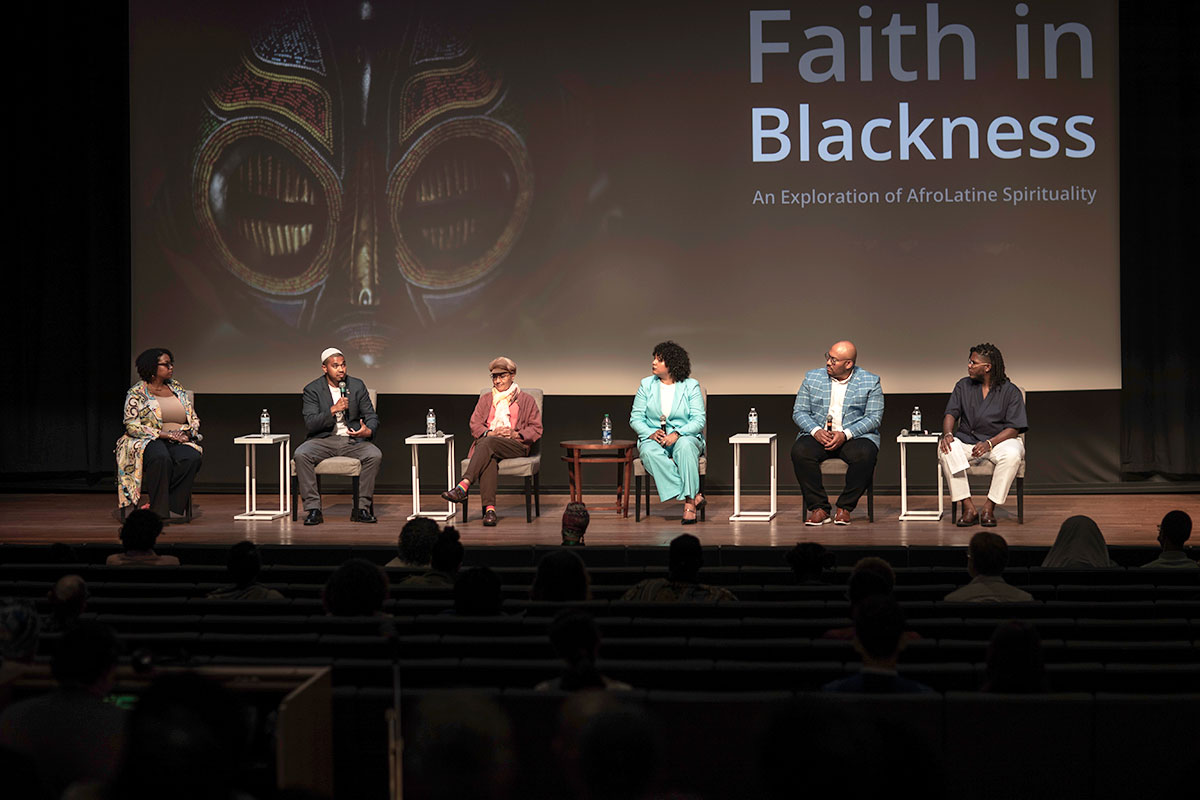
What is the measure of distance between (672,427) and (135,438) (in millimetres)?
3142

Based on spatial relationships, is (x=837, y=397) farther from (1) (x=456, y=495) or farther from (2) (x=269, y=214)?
(2) (x=269, y=214)

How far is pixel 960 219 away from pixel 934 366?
0.98 meters

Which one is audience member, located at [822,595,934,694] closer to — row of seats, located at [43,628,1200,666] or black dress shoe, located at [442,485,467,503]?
row of seats, located at [43,628,1200,666]

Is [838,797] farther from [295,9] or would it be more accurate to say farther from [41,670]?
[295,9]

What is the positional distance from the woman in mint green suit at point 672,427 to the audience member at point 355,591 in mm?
3788

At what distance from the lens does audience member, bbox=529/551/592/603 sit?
134 inches

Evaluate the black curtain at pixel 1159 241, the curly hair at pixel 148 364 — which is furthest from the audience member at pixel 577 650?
the black curtain at pixel 1159 241

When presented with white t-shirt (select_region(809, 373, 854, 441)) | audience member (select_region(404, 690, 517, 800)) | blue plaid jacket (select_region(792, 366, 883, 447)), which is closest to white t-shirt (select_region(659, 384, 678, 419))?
blue plaid jacket (select_region(792, 366, 883, 447))

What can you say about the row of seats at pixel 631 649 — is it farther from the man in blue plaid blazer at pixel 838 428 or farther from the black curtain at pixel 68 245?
the black curtain at pixel 68 245

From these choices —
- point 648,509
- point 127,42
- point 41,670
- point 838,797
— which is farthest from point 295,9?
point 838,797

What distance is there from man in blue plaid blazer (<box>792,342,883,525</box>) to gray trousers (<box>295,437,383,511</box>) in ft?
8.22

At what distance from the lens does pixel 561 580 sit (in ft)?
11.2

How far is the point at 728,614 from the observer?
336 centimetres

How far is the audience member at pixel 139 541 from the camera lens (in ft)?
14.2
